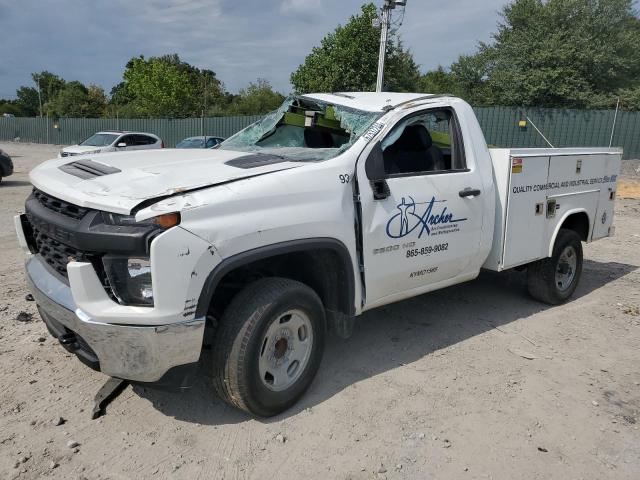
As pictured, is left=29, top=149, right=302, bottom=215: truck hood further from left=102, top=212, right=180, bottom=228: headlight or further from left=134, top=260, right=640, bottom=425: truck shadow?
left=134, top=260, right=640, bottom=425: truck shadow

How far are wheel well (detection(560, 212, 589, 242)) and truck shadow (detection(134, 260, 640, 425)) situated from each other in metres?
0.73

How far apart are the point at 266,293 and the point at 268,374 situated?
1.83 feet

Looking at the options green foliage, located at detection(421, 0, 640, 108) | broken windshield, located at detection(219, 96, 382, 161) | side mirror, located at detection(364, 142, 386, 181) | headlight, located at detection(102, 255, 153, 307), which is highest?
green foliage, located at detection(421, 0, 640, 108)

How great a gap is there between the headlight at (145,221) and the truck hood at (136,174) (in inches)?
1.6

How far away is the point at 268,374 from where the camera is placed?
10.7 ft

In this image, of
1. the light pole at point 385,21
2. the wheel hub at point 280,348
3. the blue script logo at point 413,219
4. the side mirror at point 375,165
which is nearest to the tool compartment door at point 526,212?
the blue script logo at point 413,219

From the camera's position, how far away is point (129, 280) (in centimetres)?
265

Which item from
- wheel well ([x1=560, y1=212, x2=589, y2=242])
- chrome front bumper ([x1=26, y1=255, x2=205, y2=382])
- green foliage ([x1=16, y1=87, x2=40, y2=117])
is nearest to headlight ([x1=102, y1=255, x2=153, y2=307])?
chrome front bumper ([x1=26, y1=255, x2=205, y2=382])

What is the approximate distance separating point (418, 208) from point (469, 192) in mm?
642

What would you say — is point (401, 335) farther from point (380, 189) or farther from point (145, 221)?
point (145, 221)

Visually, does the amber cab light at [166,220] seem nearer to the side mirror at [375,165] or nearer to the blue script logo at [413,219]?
the side mirror at [375,165]

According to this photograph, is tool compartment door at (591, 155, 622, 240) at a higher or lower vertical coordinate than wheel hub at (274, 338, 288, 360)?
higher

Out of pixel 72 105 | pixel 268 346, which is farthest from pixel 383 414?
pixel 72 105

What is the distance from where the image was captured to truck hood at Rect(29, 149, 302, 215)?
106 inches
